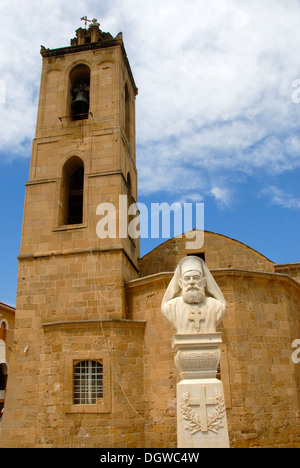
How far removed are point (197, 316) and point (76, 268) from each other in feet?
27.7

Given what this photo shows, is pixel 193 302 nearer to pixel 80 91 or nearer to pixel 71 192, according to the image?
pixel 71 192

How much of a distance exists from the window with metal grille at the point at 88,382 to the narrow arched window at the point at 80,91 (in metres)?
9.73

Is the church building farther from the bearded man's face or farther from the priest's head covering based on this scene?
the bearded man's face

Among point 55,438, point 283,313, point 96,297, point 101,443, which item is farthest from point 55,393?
point 283,313

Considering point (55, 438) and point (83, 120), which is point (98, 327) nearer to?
point (55, 438)

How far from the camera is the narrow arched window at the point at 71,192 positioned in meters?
15.1

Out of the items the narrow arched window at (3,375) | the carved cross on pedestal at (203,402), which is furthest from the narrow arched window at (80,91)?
the narrow arched window at (3,375)

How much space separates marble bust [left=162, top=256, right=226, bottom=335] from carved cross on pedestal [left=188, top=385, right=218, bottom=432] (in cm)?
76

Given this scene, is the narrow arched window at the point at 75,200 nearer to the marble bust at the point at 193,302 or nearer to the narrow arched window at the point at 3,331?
the marble bust at the point at 193,302

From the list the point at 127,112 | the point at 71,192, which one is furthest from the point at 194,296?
the point at 127,112

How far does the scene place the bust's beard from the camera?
18.9 feet

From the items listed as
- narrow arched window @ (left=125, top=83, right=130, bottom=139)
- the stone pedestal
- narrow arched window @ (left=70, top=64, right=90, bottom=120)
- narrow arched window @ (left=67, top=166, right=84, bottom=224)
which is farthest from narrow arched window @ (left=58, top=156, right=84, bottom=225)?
the stone pedestal

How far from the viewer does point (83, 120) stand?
16.0m
